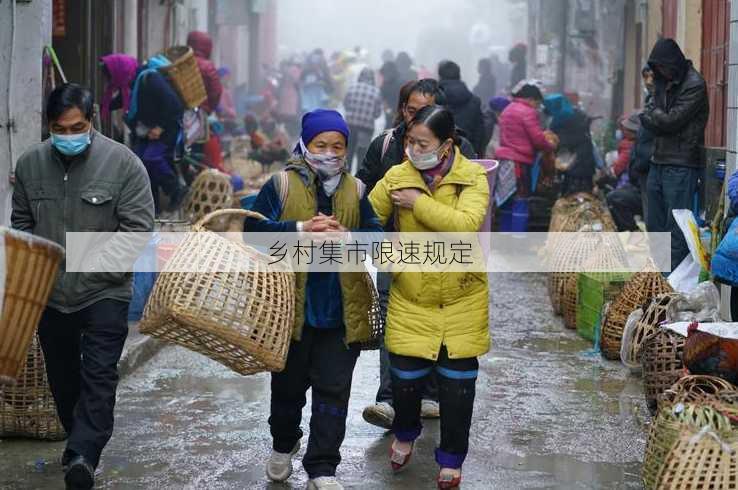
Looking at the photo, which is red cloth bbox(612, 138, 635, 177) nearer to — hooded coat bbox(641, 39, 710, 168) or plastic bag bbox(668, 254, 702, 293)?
hooded coat bbox(641, 39, 710, 168)

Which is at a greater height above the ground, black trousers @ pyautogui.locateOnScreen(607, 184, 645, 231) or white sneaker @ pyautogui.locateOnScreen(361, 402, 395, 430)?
black trousers @ pyautogui.locateOnScreen(607, 184, 645, 231)

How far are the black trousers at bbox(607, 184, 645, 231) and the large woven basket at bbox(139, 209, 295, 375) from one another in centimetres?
707

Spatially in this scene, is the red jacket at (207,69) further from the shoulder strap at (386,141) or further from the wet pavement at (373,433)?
the shoulder strap at (386,141)

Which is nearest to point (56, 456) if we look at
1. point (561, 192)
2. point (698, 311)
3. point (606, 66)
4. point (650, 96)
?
point (698, 311)

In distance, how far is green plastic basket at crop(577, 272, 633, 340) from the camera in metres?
9.70

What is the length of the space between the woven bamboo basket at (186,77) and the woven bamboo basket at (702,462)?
8249 millimetres

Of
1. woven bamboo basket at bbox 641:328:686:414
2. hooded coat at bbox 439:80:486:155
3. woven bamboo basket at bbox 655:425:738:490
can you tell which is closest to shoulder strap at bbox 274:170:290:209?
woven bamboo basket at bbox 655:425:738:490

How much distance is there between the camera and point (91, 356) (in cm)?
604

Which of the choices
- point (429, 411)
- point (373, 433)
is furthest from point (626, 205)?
point (373, 433)

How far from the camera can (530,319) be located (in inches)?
434

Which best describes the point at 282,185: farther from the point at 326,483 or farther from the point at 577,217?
the point at 577,217

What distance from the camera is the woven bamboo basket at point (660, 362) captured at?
6949mm

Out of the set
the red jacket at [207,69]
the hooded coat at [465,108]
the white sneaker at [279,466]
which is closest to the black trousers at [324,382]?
the white sneaker at [279,466]

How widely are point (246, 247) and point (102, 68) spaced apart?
321 inches
